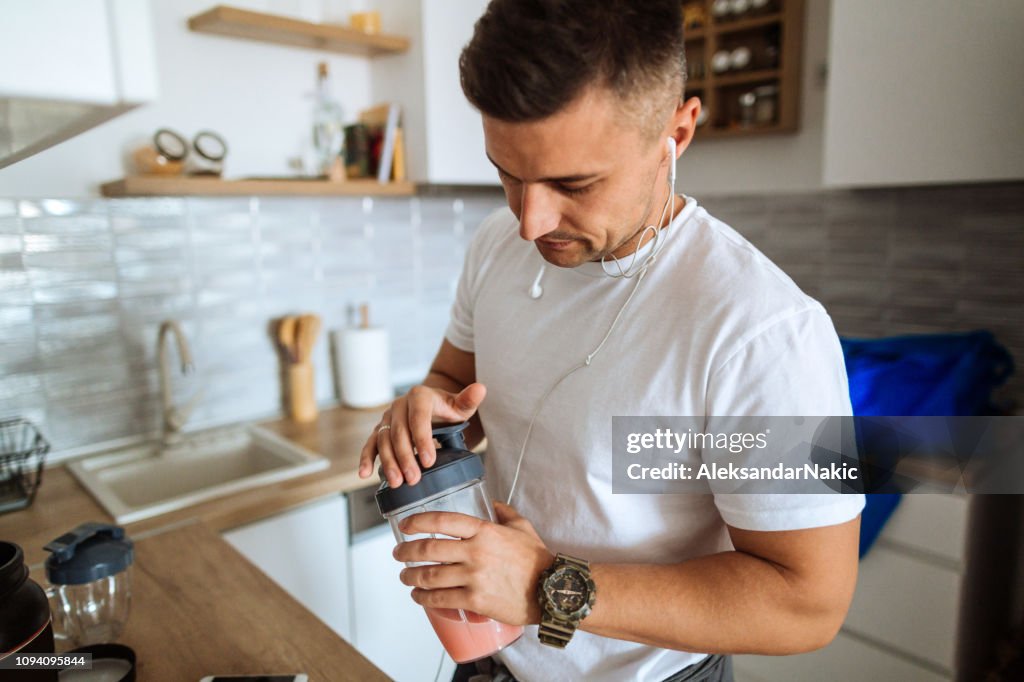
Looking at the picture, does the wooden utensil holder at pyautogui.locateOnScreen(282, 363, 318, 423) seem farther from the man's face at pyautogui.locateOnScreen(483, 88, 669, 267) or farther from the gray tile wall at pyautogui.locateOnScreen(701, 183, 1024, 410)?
the gray tile wall at pyautogui.locateOnScreen(701, 183, 1024, 410)

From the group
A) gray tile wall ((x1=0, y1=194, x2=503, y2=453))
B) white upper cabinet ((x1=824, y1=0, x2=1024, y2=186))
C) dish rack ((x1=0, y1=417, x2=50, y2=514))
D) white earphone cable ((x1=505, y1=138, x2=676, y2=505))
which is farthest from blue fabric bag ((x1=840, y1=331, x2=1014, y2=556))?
dish rack ((x1=0, y1=417, x2=50, y2=514))

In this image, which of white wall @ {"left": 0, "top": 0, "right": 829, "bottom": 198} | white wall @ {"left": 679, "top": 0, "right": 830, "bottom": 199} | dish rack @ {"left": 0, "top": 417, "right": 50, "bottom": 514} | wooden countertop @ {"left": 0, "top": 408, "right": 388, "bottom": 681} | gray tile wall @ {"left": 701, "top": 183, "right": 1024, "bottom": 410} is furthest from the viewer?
white wall @ {"left": 679, "top": 0, "right": 830, "bottom": 199}

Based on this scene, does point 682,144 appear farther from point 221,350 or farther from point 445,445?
point 221,350

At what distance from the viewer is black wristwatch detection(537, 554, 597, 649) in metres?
0.70

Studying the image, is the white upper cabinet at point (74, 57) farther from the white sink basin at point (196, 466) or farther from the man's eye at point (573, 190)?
the white sink basin at point (196, 466)

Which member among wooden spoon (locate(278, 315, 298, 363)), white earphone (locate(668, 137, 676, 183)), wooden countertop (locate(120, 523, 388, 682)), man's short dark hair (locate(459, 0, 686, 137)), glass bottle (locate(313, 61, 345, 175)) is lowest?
wooden countertop (locate(120, 523, 388, 682))

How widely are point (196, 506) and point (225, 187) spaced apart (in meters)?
0.76

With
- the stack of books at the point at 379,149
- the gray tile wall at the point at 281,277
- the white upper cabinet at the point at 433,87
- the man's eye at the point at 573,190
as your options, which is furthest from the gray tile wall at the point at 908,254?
the man's eye at the point at 573,190

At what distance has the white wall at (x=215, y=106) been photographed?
169 cm

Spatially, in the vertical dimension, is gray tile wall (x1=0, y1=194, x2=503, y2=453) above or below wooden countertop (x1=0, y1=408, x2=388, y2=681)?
above

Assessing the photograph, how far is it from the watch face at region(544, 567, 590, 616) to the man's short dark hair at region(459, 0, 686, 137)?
47 cm

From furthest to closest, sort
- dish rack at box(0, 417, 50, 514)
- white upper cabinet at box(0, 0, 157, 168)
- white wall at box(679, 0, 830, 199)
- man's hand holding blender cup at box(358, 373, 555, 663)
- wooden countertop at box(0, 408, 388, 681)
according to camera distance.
A: white wall at box(679, 0, 830, 199) < dish rack at box(0, 417, 50, 514) < wooden countertop at box(0, 408, 388, 681) < man's hand holding blender cup at box(358, 373, 555, 663) < white upper cabinet at box(0, 0, 157, 168)

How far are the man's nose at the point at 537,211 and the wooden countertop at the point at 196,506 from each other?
103 cm

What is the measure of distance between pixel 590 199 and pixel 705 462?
0.32 meters
